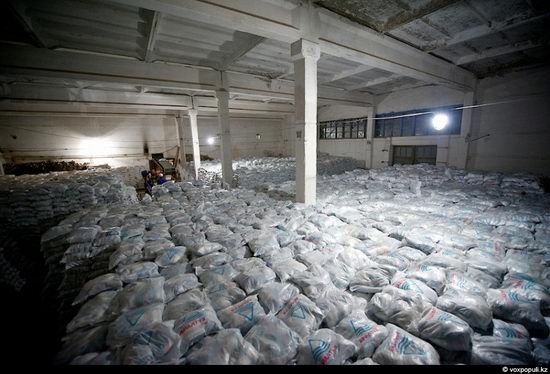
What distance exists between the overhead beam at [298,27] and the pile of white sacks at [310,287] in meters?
3.11

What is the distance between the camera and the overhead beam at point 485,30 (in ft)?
14.5

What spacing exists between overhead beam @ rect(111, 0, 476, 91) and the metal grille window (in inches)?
256

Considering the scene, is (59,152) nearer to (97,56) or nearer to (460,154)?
(97,56)

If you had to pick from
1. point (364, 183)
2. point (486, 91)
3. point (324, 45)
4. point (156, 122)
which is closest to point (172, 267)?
point (324, 45)

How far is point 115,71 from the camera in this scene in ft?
18.7

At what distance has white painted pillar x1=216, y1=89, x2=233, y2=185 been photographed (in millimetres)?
7250

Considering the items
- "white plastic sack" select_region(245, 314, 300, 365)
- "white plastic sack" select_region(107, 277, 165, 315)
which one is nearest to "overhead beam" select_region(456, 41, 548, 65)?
"white plastic sack" select_region(245, 314, 300, 365)

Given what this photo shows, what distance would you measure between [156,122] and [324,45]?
1535cm

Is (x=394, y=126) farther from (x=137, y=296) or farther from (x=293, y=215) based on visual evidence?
(x=137, y=296)

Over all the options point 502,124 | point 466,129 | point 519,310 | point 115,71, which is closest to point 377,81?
point 466,129

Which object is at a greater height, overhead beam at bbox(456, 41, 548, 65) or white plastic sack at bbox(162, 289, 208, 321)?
overhead beam at bbox(456, 41, 548, 65)

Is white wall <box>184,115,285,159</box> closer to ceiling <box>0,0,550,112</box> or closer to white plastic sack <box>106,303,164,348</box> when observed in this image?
ceiling <box>0,0,550,112</box>

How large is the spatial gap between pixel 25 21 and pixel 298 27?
15.8 feet

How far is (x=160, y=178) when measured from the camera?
37.0 feet
